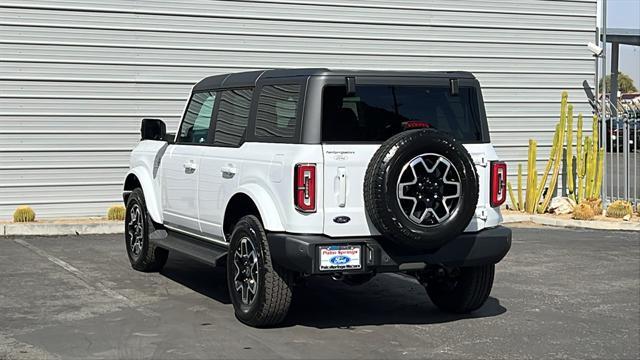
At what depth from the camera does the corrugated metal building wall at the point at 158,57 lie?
48.2 ft

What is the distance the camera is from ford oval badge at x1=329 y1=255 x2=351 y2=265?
287 inches

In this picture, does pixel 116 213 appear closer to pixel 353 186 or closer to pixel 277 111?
pixel 277 111

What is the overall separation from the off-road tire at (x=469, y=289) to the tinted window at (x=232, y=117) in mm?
2166

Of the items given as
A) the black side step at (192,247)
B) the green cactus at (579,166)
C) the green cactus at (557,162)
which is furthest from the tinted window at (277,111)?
the green cactus at (579,166)

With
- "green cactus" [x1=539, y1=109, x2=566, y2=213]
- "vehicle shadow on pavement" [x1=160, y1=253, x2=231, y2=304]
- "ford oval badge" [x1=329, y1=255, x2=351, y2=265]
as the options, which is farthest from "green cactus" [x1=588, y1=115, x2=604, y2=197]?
"ford oval badge" [x1=329, y1=255, x2=351, y2=265]

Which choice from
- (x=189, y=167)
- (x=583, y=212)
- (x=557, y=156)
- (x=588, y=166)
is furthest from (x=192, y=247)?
(x=588, y=166)

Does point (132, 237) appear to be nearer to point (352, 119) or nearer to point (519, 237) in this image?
point (352, 119)

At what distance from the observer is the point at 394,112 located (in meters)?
7.75

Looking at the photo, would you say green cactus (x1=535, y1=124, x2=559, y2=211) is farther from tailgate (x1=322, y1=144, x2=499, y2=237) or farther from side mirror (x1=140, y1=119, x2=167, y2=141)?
tailgate (x1=322, y1=144, x2=499, y2=237)

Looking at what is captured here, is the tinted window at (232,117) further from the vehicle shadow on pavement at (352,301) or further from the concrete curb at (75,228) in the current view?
the concrete curb at (75,228)

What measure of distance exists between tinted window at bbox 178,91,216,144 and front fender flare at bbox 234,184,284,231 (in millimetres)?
1495

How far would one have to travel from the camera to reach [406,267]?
750 centimetres

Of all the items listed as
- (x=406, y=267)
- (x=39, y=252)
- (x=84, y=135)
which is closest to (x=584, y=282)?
(x=406, y=267)

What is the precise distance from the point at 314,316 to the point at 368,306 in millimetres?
673
